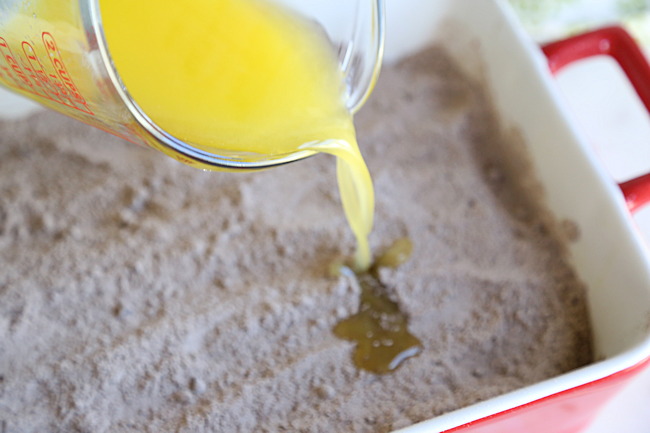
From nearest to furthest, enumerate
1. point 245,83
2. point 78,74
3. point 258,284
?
point 78,74
point 245,83
point 258,284

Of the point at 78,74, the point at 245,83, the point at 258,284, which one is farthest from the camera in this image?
the point at 258,284

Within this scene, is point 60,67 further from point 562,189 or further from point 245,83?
point 562,189

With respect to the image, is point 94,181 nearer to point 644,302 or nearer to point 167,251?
point 167,251

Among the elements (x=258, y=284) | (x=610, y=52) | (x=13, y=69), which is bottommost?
(x=258, y=284)

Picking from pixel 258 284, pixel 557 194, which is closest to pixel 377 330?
pixel 258 284

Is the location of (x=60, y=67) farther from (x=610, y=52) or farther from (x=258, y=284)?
(x=610, y=52)

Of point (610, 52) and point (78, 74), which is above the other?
point (610, 52)

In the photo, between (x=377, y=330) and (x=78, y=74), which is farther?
(x=377, y=330)
